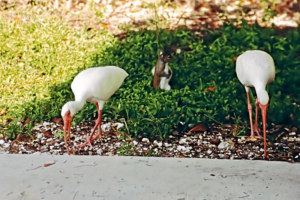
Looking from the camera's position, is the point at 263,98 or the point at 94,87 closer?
the point at 263,98

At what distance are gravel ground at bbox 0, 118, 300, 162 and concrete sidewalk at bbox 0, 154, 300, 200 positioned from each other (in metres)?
0.91

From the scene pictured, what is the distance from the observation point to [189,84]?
439cm

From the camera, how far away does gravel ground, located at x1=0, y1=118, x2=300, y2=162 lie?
356cm

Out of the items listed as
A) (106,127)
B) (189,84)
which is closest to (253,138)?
(189,84)

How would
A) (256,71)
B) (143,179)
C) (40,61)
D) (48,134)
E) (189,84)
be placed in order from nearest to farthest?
(143,179), (256,71), (48,134), (189,84), (40,61)

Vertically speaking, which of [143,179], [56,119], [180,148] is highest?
[143,179]

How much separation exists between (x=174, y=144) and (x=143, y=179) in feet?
4.19

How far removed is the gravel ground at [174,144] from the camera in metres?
3.56

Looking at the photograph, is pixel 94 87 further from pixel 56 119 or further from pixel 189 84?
pixel 189 84

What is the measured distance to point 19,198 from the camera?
2326 mm

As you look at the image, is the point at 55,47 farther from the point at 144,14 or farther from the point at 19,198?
the point at 19,198

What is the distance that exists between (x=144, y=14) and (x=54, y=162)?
3.76 m

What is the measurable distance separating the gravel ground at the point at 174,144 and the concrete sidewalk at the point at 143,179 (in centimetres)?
91

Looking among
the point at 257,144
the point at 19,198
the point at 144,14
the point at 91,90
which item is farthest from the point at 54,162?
the point at 144,14
